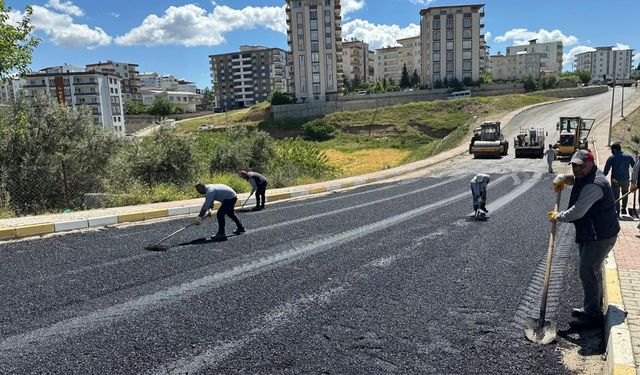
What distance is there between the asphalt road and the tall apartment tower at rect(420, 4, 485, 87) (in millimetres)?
70522

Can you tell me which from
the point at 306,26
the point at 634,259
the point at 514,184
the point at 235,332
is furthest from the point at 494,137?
the point at 306,26

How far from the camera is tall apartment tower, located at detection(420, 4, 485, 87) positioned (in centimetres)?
7538

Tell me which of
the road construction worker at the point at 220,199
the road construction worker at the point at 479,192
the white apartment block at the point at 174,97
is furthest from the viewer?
the white apartment block at the point at 174,97

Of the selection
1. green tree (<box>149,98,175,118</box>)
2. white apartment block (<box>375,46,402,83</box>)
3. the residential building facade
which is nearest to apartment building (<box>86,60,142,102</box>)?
green tree (<box>149,98,175,118</box>)

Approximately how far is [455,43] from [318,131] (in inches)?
1348

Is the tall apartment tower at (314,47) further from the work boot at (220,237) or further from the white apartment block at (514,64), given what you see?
the work boot at (220,237)

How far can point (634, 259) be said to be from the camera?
6.84 meters

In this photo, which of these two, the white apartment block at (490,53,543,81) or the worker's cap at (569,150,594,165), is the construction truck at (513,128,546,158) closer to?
the worker's cap at (569,150,594,165)

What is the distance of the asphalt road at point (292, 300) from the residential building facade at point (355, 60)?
107 meters

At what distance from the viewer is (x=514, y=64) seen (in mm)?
115562

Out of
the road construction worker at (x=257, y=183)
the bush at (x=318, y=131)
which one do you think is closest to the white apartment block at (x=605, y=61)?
the bush at (x=318, y=131)

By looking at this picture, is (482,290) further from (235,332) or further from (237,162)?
(237,162)

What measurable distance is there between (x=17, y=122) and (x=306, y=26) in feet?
214

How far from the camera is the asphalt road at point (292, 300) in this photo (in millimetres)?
4352
